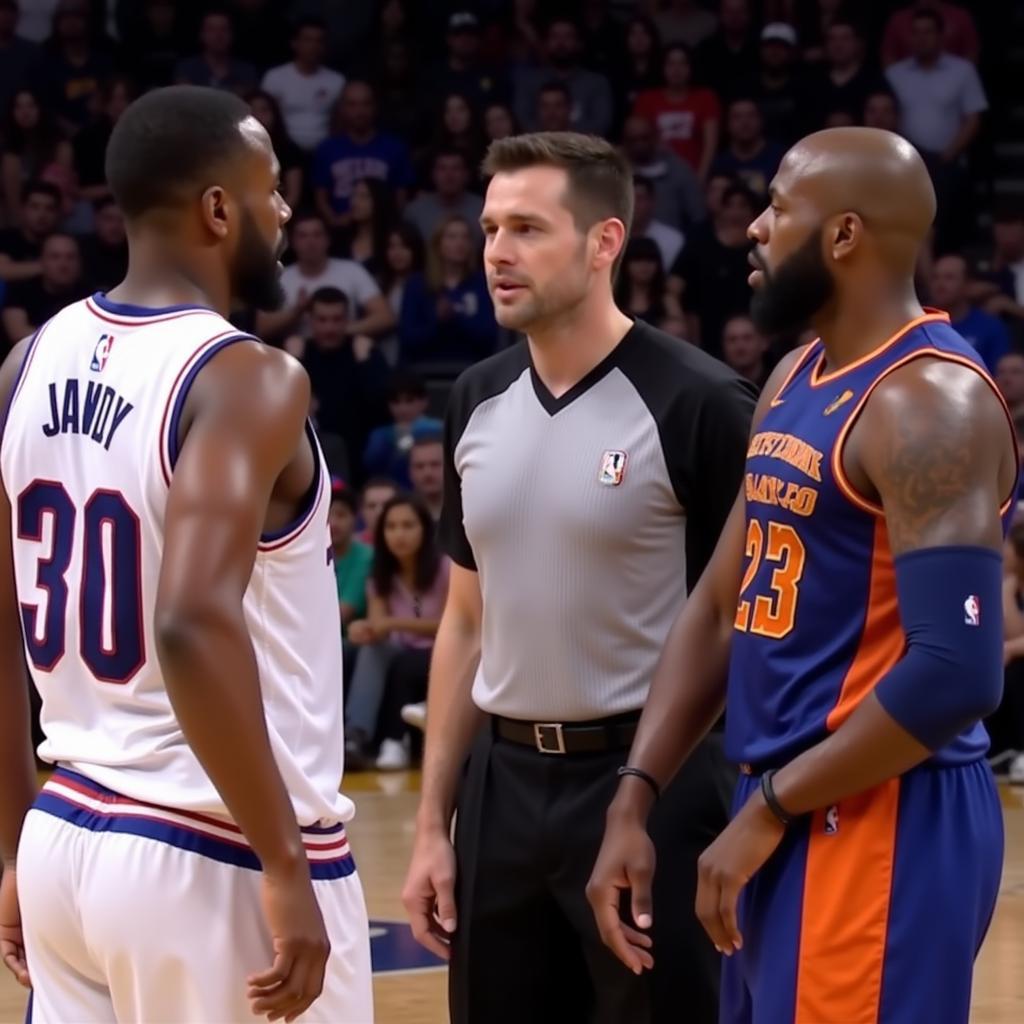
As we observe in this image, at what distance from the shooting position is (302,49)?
1442cm

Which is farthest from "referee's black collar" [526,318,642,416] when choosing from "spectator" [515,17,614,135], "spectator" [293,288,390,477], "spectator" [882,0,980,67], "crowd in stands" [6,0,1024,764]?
"spectator" [882,0,980,67]

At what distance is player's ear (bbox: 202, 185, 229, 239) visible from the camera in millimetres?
3180

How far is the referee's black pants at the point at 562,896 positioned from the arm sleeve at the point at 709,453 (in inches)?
17.0

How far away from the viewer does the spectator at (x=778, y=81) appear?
14383 millimetres

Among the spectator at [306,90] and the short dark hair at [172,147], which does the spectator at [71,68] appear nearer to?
the spectator at [306,90]

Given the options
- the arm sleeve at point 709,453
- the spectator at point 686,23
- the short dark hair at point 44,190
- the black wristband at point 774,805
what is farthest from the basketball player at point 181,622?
the spectator at point 686,23

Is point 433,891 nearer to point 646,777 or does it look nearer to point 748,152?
point 646,777

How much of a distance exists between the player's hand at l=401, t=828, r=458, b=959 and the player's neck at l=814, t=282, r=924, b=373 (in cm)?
119

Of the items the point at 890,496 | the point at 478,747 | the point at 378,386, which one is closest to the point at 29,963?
the point at 478,747

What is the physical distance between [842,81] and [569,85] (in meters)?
1.81

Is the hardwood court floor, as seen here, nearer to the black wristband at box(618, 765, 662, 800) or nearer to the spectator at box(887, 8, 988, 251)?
the black wristband at box(618, 765, 662, 800)

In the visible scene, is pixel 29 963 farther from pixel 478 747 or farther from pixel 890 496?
pixel 890 496

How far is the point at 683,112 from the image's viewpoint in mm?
14148

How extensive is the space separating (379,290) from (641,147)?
6.38ft
